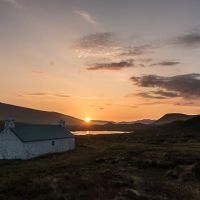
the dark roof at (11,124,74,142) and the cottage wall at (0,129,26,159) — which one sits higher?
the dark roof at (11,124,74,142)

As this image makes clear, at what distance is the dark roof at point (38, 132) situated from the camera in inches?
2456

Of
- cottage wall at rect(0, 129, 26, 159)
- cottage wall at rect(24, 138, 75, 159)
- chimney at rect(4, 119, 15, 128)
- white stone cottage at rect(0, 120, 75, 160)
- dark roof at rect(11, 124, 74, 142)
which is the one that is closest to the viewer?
cottage wall at rect(0, 129, 26, 159)

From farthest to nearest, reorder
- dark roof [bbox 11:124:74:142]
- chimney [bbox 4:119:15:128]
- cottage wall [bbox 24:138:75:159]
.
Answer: chimney [bbox 4:119:15:128]
dark roof [bbox 11:124:74:142]
cottage wall [bbox 24:138:75:159]

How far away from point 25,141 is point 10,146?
358 cm

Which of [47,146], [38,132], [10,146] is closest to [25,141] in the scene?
[10,146]

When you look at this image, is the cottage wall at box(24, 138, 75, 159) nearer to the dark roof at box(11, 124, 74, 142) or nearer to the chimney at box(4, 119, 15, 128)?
the dark roof at box(11, 124, 74, 142)

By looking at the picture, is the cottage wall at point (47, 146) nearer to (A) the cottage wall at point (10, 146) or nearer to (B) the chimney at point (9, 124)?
(A) the cottage wall at point (10, 146)

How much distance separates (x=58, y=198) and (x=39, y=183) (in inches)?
226

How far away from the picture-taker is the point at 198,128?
180 metres

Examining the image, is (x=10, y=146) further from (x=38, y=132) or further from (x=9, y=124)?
(x=38, y=132)

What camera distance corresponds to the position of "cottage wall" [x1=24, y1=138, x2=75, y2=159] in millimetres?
61656

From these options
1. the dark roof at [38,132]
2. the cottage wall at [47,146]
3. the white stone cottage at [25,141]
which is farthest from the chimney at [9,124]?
the cottage wall at [47,146]

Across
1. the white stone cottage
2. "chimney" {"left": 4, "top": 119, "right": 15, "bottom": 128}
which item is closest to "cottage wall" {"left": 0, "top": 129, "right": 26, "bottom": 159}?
the white stone cottage

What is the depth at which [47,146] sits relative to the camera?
68.3 m
